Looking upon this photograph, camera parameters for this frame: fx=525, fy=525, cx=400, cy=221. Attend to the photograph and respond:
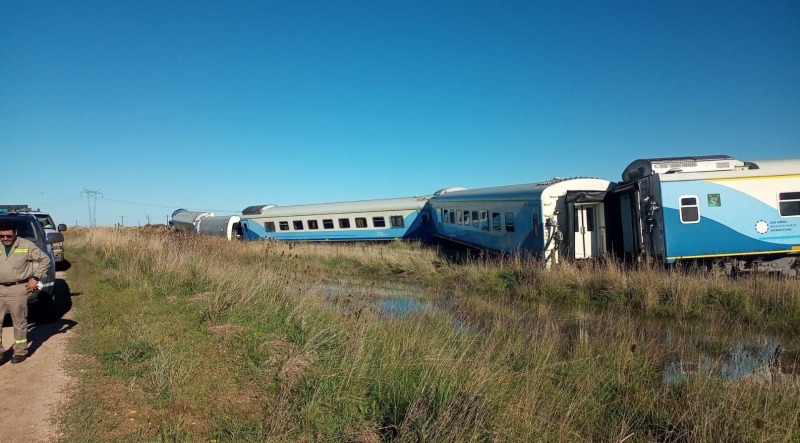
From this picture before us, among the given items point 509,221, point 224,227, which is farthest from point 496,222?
point 224,227

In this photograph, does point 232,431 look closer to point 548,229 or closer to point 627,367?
point 627,367

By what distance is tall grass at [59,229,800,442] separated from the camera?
13.1ft

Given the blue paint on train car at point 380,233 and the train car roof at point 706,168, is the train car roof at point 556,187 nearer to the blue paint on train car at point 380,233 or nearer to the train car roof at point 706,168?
the train car roof at point 706,168

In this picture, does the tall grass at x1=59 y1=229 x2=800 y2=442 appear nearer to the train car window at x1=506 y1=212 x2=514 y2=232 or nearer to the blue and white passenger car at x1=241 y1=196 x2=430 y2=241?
the train car window at x1=506 y1=212 x2=514 y2=232

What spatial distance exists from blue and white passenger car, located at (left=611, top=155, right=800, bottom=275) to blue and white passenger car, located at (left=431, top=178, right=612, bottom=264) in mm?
1923

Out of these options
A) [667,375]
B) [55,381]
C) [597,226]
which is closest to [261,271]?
[55,381]

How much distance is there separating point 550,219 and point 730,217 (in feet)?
13.7

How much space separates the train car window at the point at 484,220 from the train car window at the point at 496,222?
632mm

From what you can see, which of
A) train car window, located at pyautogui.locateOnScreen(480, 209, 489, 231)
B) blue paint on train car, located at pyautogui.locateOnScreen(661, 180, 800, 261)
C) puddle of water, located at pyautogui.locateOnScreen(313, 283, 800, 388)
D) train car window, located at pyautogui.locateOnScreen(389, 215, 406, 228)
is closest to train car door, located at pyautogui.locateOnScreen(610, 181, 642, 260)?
blue paint on train car, located at pyautogui.locateOnScreen(661, 180, 800, 261)

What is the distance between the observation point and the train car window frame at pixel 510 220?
629 inches

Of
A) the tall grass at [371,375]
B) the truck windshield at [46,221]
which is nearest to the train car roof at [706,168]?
the tall grass at [371,375]

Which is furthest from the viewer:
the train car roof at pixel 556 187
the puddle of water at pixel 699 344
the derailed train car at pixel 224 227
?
the derailed train car at pixel 224 227

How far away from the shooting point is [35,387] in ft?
16.4

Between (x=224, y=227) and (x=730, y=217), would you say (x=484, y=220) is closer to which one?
(x=730, y=217)
